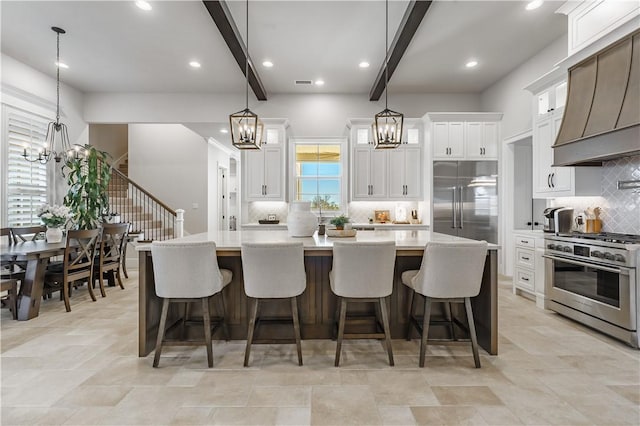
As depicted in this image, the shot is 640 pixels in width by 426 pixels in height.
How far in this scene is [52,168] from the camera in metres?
5.63

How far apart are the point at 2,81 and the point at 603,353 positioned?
7755mm

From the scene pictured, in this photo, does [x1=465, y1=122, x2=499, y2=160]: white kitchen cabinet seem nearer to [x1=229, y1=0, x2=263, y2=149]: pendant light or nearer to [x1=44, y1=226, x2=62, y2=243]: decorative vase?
[x1=229, y1=0, x2=263, y2=149]: pendant light

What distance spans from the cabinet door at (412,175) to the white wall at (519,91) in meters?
1.46

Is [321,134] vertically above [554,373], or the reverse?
[321,134]

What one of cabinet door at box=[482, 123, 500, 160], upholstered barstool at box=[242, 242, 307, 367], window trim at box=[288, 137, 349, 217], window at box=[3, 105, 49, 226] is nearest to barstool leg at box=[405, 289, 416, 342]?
upholstered barstool at box=[242, 242, 307, 367]

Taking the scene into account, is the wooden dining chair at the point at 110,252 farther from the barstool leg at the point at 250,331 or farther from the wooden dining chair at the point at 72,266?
the barstool leg at the point at 250,331

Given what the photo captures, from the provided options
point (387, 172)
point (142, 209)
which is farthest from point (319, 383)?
point (142, 209)

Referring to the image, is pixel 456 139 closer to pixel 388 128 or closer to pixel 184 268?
pixel 388 128

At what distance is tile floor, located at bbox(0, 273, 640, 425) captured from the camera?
191 centimetres

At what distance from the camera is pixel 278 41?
427 centimetres

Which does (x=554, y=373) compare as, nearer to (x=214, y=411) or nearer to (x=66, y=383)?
(x=214, y=411)

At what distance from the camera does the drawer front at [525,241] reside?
419 centimetres

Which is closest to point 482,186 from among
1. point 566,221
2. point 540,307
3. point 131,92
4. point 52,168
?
point 566,221

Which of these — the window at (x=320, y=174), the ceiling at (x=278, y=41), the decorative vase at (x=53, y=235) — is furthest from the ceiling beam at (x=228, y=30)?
the decorative vase at (x=53, y=235)
